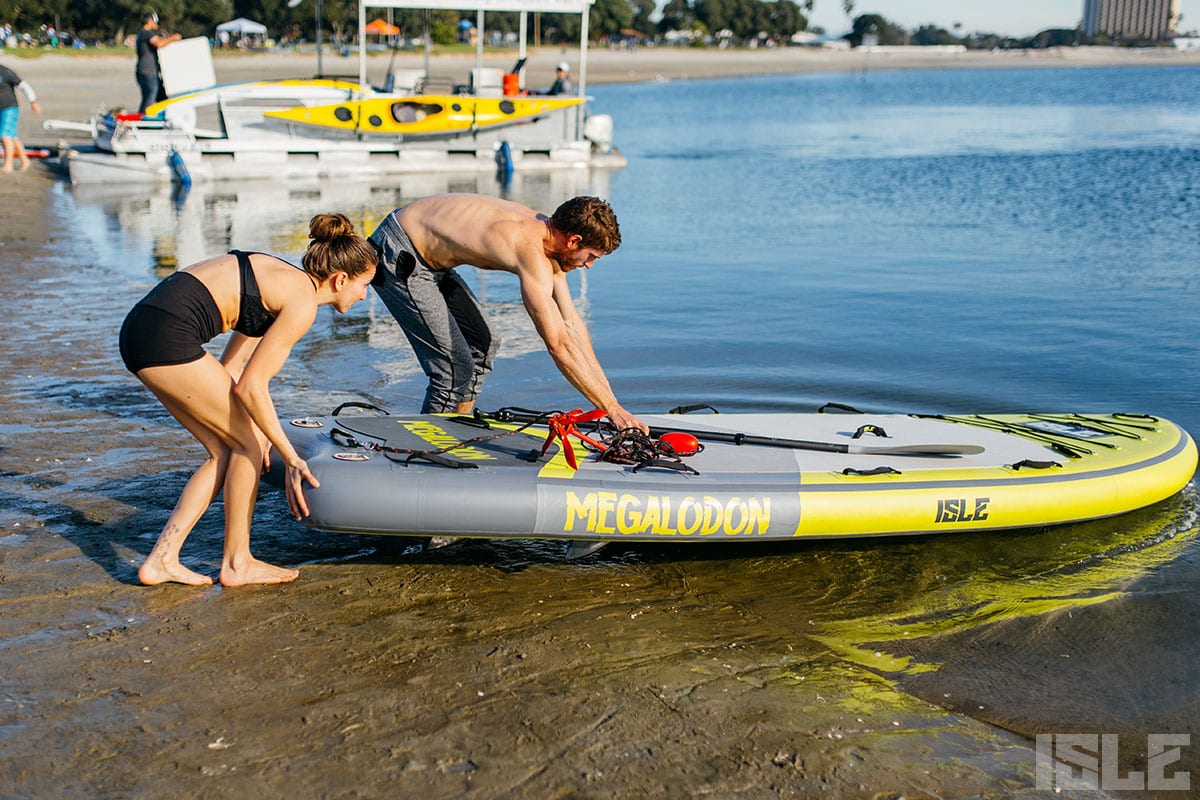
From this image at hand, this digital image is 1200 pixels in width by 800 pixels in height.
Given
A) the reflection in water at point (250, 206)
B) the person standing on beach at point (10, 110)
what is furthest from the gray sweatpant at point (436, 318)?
the person standing on beach at point (10, 110)

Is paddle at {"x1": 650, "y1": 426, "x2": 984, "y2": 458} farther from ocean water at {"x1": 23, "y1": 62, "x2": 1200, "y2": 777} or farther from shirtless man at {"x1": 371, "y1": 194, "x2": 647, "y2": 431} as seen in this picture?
shirtless man at {"x1": 371, "y1": 194, "x2": 647, "y2": 431}

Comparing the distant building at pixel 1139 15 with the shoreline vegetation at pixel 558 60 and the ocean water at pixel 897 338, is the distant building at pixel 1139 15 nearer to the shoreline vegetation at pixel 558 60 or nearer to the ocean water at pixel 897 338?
the shoreline vegetation at pixel 558 60

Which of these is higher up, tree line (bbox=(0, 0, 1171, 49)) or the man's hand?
tree line (bbox=(0, 0, 1171, 49))

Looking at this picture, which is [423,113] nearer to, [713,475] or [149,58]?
[149,58]

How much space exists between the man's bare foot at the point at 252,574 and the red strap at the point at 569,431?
1.30m

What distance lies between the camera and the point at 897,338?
1003 cm

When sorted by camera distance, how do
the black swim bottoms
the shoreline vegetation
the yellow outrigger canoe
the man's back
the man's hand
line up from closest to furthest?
the black swim bottoms, the man's hand, the man's back, the yellow outrigger canoe, the shoreline vegetation

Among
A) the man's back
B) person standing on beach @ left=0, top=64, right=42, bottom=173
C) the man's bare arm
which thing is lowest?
the man's bare arm

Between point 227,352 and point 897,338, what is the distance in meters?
6.74

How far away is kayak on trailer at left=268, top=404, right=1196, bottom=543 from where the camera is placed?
4.89 metres

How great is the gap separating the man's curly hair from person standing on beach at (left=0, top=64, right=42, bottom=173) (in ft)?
47.8

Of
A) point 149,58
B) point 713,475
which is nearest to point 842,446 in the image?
point 713,475

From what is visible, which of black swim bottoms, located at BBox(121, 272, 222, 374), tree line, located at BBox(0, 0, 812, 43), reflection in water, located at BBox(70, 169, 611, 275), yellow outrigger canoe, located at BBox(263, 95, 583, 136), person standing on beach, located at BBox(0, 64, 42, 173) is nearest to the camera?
black swim bottoms, located at BBox(121, 272, 222, 374)

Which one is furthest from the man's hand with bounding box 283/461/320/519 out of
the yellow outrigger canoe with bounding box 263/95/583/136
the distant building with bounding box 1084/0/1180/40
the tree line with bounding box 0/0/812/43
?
the distant building with bounding box 1084/0/1180/40
